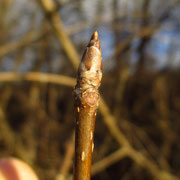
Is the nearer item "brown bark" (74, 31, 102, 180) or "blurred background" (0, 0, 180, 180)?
"brown bark" (74, 31, 102, 180)

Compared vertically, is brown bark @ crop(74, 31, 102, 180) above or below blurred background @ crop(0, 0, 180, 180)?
below

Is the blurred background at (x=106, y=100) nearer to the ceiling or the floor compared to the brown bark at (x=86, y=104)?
nearer to the ceiling

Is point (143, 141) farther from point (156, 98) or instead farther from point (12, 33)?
point (12, 33)

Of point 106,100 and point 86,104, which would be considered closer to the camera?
point 86,104

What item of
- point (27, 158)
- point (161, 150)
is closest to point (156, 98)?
point (161, 150)

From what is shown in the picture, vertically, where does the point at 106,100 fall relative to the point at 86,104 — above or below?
above

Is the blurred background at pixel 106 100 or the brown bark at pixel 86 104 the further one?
the blurred background at pixel 106 100

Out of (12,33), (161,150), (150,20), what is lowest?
(161,150)

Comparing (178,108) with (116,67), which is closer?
(116,67)
